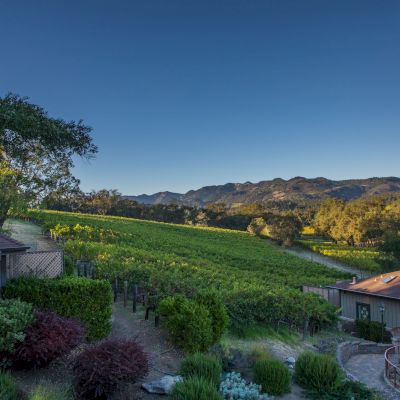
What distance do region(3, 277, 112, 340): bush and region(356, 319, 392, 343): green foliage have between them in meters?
15.3

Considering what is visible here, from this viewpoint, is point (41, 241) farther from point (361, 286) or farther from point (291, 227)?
point (291, 227)

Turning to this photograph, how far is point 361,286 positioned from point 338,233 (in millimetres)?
50677

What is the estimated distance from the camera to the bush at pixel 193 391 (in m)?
6.68

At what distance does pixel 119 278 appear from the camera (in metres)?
15.8

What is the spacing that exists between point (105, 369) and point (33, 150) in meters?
17.6

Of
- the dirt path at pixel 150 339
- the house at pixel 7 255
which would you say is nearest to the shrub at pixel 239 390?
the dirt path at pixel 150 339

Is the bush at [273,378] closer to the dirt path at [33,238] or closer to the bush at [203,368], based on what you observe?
the bush at [203,368]

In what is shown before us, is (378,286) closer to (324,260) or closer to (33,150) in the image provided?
(33,150)

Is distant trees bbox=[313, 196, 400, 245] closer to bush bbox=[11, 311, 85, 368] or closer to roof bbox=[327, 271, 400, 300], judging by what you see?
roof bbox=[327, 271, 400, 300]

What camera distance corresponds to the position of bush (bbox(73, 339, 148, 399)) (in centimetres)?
679

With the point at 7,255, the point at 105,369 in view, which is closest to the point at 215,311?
the point at 105,369

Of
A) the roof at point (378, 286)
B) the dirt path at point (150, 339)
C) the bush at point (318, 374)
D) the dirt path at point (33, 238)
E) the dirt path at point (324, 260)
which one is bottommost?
the dirt path at point (324, 260)

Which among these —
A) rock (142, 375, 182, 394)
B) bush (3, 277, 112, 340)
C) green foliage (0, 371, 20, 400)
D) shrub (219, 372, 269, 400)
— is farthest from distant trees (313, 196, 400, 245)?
green foliage (0, 371, 20, 400)

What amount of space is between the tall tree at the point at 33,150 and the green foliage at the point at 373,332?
16499mm
